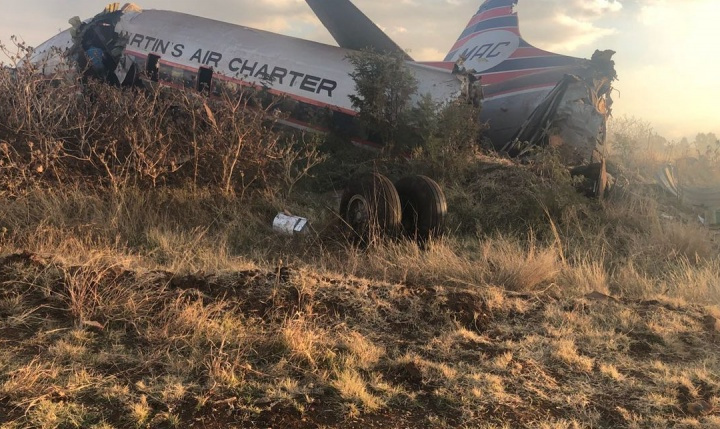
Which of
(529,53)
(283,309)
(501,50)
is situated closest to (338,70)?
(501,50)

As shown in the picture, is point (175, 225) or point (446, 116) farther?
point (446, 116)

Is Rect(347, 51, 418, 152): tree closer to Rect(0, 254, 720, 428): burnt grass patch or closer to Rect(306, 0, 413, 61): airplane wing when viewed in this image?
Rect(306, 0, 413, 61): airplane wing

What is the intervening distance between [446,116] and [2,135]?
8.18 meters

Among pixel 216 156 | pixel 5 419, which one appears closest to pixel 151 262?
pixel 5 419

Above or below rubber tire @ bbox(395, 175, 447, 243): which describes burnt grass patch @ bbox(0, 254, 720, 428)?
below

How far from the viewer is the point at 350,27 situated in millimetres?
15570

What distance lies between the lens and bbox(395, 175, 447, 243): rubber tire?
7.80 metres

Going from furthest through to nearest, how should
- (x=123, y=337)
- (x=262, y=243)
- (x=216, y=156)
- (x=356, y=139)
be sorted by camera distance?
(x=356, y=139)
(x=216, y=156)
(x=262, y=243)
(x=123, y=337)

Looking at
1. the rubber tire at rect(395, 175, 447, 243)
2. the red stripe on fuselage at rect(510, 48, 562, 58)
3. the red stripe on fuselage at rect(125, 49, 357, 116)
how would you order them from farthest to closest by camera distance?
1. the red stripe on fuselage at rect(510, 48, 562, 58)
2. the red stripe on fuselage at rect(125, 49, 357, 116)
3. the rubber tire at rect(395, 175, 447, 243)

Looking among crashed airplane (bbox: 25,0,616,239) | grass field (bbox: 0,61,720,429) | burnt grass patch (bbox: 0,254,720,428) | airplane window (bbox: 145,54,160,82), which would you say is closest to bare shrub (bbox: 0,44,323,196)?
grass field (bbox: 0,61,720,429)

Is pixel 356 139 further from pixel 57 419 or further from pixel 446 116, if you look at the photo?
pixel 57 419

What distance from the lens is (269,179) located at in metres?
10.2

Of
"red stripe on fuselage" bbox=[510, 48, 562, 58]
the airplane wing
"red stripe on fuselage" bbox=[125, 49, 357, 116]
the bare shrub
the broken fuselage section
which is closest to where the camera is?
the bare shrub

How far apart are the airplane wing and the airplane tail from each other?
7.00ft
